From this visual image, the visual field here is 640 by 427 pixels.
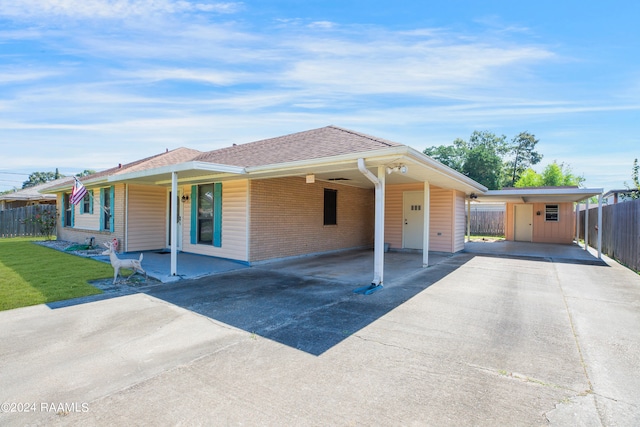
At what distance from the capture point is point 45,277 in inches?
282

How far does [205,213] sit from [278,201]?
2400 mm

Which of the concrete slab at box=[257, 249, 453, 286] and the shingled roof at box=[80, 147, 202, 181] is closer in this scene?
the concrete slab at box=[257, 249, 453, 286]

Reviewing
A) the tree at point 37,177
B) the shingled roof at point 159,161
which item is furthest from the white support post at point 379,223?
the tree at point 37,177

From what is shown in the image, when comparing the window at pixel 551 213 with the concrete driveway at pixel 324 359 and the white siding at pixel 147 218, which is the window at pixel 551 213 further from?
the white siding at pixel 147 218

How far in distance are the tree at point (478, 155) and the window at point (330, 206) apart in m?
25.9

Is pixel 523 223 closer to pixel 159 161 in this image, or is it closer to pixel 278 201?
pixel 278 201

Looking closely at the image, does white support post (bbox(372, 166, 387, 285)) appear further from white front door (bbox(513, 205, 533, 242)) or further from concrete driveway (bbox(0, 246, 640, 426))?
white front door (bbox(513, 205, 533, 242))

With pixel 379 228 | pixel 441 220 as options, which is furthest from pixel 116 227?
pixel 441 220

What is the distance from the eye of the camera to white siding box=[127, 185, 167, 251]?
430 inches

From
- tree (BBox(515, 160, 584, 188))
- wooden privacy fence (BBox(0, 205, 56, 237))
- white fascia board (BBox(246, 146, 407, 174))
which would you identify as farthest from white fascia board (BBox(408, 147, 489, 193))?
tree (BBox(515, 160, 584, 188))

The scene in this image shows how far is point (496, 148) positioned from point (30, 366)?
44.7 meters

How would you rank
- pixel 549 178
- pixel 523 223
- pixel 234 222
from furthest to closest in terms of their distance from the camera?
pixel 549 178 < pixel 523 223 < pixel 234 222

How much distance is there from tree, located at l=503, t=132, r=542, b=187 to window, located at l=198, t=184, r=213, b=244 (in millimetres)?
38351

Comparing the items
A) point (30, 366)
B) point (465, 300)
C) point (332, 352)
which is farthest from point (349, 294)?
point (30, 366)
